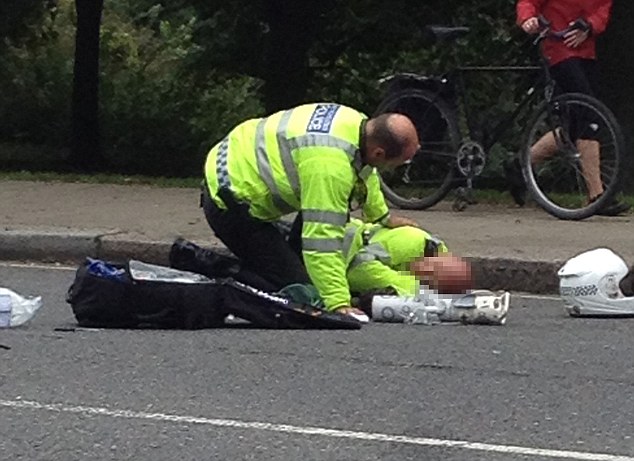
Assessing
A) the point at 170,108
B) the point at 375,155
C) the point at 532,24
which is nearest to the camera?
the point at 375,155

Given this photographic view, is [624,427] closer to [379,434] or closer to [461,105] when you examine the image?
[379,434]

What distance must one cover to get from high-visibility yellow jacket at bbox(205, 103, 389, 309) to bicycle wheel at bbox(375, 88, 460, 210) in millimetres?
3220

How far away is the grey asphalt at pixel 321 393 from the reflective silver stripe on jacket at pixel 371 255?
479mm

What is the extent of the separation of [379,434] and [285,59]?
13470 mm

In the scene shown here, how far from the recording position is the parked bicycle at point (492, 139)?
10.6m

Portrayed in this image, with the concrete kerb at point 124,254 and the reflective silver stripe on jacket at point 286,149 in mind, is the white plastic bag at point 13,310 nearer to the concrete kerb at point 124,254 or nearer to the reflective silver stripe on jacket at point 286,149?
the reflective silver stripe on jacket at point 286,149

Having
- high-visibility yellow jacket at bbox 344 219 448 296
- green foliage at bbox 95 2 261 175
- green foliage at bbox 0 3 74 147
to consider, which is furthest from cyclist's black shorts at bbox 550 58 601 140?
green foliage at bbox 0 3 74 147

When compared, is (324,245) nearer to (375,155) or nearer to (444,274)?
(375,155)

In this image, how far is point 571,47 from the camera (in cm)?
1088

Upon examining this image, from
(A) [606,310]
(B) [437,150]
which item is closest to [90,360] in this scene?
(A) [606,310]

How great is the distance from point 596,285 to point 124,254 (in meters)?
3.46

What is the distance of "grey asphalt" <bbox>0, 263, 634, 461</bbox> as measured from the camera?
5.31 m

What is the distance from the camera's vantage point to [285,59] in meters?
18.7

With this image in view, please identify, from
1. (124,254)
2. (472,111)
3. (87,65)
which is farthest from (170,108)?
(124,254)
